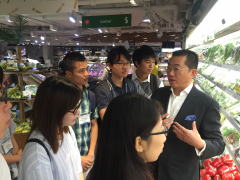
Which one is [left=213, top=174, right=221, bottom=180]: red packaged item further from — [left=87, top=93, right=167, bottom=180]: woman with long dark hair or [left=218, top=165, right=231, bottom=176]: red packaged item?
[left=87, top=93, right=167, bottom=180]: woman with long dark hair

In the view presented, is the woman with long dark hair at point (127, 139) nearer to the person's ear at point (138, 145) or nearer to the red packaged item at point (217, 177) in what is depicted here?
the person's ear at point (138, 145)

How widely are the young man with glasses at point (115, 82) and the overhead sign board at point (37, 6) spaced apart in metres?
1.20

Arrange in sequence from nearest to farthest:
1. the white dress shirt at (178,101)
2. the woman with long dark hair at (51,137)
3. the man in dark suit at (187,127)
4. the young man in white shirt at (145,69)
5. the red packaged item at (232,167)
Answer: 1. the woman with long dark hair at (51,137)
2. the man in dark suit at (187,127)
3. the white dress shirt at (178,101)
4. the red packaged item at (232,167)
5. the young man in white shirt at (145,69)

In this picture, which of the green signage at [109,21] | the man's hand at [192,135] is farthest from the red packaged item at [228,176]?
the green signage at [109,21]

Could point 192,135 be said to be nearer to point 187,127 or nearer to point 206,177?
point 187,127

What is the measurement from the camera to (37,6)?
10.1 feet

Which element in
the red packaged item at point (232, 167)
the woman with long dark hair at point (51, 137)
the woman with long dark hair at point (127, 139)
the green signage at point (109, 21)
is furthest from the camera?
the green signage at point (109, 21)

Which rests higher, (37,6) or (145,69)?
(37,6)

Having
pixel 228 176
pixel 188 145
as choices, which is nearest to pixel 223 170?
pixel 228 176

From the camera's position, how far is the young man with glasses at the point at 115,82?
229 centimetres

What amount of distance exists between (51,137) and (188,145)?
1227 millimetres

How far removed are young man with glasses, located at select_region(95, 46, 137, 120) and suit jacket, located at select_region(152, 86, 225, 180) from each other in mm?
858

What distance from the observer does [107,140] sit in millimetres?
990

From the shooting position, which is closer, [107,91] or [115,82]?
[107,91]
